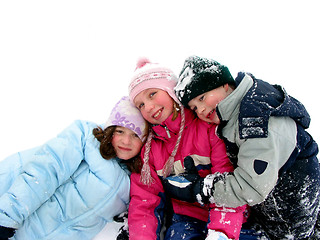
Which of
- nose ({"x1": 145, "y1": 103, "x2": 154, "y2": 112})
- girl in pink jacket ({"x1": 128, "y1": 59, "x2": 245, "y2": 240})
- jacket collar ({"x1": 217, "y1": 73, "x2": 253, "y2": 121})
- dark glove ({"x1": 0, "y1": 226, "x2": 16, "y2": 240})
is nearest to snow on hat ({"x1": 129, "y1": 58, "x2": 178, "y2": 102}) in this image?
girl in pink jacket ({"x1": 128, "y1": 59, "x2": 245, "y2": 240})

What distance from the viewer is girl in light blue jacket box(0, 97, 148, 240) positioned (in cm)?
158

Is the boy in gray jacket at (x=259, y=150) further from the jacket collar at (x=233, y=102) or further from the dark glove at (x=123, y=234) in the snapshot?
the dark glove at (x=123, y=234)

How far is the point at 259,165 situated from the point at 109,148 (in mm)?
1038

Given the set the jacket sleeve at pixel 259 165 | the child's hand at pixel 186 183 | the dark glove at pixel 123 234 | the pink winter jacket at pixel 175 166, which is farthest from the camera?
the dark glove at pixel 123 234

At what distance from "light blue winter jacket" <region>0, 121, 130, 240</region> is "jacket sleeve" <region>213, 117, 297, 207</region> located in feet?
2.49

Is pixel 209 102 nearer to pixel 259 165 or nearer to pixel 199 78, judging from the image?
pixel 199 78

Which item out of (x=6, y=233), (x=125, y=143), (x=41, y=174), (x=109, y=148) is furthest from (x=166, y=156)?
(x=6, y=233)

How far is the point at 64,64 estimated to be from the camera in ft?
12.2

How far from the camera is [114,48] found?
4.30 meters

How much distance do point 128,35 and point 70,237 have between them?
3684mm

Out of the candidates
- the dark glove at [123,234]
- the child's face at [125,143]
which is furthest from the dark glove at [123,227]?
the child's face at [125,143]

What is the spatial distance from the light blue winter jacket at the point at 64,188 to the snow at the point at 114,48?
0.76 m

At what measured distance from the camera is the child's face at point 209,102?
4.96 feet

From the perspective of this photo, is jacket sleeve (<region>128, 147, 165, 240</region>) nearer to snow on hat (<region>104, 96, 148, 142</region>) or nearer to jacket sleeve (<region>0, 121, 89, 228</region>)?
snow on hat (<region>104, 96, 148, 142</region>)
